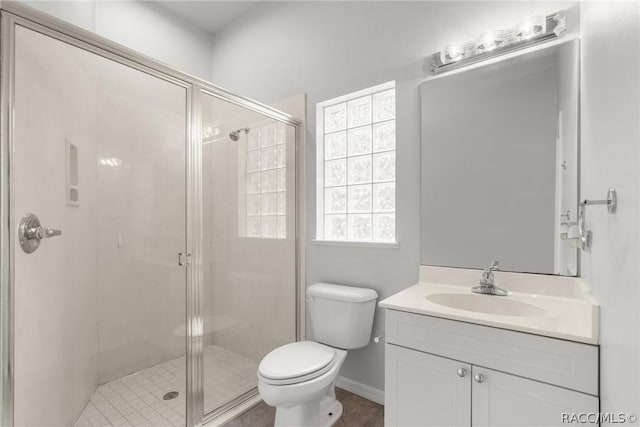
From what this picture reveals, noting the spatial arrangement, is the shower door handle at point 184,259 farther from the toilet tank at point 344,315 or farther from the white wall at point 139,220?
the toilet tank at point 344,315

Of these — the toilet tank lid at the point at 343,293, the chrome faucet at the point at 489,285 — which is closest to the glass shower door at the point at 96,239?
the toilet tank lid at the point at 343,293

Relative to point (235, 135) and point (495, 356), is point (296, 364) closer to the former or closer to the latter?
point (495, 356)

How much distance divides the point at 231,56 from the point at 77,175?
2120 mm

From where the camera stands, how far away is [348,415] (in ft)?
6.07

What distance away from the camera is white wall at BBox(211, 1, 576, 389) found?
1777 mm

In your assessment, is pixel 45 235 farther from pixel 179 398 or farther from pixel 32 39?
pixel 179 398

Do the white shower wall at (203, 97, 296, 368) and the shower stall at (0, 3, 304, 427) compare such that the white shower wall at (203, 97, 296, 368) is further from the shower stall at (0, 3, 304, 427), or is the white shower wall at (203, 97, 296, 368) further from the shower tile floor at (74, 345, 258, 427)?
the shower tile floor at (74, 345, 258, 427)

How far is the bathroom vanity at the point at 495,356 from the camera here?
1031 mm

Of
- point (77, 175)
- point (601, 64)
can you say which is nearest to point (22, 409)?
point (77, 175)

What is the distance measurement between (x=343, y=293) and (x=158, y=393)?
3.63 feet

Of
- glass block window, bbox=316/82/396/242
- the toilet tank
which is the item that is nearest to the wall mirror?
glass block window, bbox=316/82/396/242

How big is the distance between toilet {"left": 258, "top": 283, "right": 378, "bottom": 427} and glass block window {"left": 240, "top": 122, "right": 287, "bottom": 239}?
0.54 m

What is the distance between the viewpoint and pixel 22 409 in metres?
1.16

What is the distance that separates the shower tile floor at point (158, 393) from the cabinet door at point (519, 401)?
137 cm
